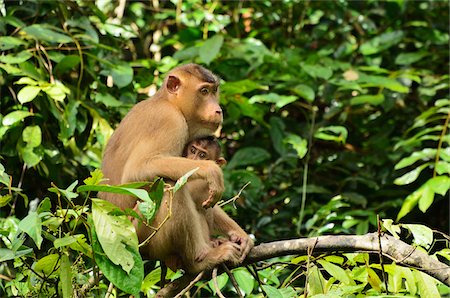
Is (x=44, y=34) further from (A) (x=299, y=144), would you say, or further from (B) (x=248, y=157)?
(A) (x=299, y=144)

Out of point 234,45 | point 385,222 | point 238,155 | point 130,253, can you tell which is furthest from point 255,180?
point 130,253

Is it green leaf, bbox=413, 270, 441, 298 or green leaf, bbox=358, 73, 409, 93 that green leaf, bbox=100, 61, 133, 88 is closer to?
green leaf, bbox=358, 73, 409, 93

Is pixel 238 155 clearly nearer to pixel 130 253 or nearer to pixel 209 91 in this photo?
pixel 209 91

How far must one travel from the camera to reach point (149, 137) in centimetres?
527

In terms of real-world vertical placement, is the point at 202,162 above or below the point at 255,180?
above

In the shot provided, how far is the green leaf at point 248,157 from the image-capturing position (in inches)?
321

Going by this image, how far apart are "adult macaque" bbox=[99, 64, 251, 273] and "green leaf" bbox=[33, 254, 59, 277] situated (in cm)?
84

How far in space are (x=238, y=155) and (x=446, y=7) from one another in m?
3.86

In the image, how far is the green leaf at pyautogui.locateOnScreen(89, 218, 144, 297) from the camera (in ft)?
11.9

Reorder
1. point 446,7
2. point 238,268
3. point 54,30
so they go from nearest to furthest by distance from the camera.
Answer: point 238,268 → point 54,30 → point 446,7

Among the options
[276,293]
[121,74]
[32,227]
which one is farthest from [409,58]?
[32,227]

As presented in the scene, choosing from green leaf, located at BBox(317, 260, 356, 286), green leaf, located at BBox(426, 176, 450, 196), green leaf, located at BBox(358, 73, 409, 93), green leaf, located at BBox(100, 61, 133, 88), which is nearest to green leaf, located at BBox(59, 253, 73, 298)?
green leaf, located at BBox(317, 260, 356, 286)

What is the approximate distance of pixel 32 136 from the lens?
641 centimetres

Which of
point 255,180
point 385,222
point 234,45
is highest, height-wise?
point 385,222
